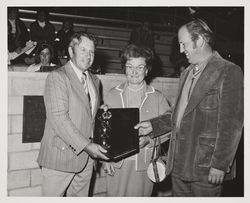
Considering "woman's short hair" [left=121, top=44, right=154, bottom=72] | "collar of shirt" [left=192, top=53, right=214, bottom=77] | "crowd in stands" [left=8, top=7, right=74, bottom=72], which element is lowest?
"collar of shirt" [left=192, top=53, right=214, bottom=77]

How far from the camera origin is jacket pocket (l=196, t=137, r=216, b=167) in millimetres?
1749

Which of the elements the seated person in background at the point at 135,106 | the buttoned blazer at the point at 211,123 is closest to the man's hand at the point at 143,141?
the seated person in background at the point at 135,106

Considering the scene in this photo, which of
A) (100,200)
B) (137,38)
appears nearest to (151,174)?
(100,200)

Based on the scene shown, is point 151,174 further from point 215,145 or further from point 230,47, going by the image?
point 230,47

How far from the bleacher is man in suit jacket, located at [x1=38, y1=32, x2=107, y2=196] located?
13.2ft

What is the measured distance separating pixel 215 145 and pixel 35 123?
152 cm

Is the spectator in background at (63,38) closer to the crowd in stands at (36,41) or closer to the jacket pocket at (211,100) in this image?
the crowd in stands at (36,41)

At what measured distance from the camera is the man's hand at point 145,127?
204cm

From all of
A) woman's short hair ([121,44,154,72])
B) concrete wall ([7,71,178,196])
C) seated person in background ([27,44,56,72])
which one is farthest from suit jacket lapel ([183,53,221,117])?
seated person in background ([27,44,56,72])

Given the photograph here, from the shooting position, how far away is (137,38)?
5.73m

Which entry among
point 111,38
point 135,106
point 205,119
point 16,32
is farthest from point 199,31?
point 111,38

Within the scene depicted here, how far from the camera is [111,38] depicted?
20.9 ft

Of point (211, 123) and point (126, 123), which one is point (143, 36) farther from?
point (211, 123)

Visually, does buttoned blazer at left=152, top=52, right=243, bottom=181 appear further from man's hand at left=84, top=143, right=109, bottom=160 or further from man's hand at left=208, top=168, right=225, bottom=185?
man's hand at left=84, top=143, right=109, bottom=160
